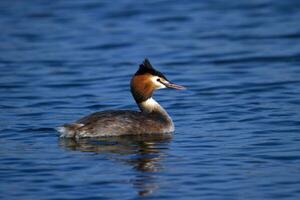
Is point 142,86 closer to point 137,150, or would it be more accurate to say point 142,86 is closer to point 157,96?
point 137,150

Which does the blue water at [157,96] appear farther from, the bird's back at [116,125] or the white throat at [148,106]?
the white throat at [148,106]

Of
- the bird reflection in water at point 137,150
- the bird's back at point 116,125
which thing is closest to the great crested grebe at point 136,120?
the bird's back at point 116,125

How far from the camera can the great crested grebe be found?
40.4 ft

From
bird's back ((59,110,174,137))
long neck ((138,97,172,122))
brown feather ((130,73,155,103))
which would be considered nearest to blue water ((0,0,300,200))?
bird's back ((59,110,174,137))

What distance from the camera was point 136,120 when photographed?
12.6 metres

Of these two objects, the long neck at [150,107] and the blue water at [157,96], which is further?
the long neck at [150,107]

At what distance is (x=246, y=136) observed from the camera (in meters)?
12.3

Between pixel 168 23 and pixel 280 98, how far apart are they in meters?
10.3

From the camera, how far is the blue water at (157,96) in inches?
399

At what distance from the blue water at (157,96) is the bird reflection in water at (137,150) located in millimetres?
23

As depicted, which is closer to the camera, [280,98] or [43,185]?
[43,185]

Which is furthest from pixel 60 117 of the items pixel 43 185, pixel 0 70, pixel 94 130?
pixel 0 70

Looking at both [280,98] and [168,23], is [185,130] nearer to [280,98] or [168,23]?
[280,98]

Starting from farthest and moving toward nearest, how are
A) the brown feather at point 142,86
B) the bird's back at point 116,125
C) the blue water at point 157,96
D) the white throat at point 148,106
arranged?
1. the white throat at point 148,106
2. the brown feather at point 142,86
3. the bird's back at point 116,125
4. the blue water at point 157,96
